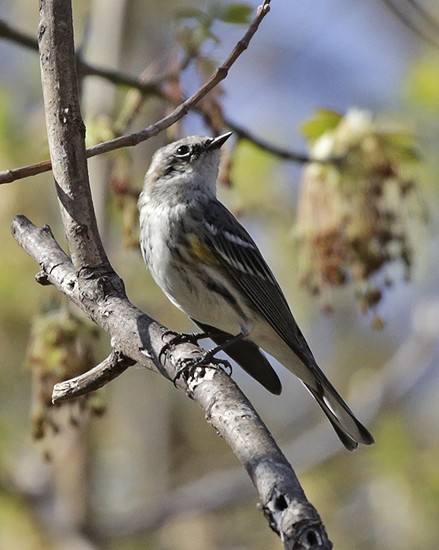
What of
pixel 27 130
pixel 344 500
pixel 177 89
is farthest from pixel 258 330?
pixel 344 500

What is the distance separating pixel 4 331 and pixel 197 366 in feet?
9.49

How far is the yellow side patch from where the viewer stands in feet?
10.5

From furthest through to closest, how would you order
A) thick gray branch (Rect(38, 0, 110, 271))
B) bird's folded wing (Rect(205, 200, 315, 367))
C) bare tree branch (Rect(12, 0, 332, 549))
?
bird's folded wing (Rect(205, 200, 315, 367)) → thick gray branch (Rect(38, 0, 110, 271)) → bare tree branch (Rect(12, 0, 332, 549))

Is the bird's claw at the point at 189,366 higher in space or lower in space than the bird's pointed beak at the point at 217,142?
lower

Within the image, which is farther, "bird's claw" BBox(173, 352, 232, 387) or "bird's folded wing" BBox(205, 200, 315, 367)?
"bird's folded wing" BBox(205, 200, 315, 367)

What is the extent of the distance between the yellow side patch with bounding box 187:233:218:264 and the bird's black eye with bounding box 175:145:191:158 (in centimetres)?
63

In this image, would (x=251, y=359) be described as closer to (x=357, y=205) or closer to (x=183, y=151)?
(x=357, y=205)

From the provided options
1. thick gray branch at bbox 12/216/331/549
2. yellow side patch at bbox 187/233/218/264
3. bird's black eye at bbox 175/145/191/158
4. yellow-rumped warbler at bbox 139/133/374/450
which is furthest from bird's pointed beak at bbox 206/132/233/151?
thick gray branch at bbox 12/216/331/549

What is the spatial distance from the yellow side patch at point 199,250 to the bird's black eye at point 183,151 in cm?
63

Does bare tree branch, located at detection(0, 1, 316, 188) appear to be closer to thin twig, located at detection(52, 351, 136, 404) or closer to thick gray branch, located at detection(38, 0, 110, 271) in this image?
thick gray branch, located at detection(38, 0, 110, 271)

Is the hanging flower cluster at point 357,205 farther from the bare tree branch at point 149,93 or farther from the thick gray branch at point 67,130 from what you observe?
the thick gray branch at point 67,130

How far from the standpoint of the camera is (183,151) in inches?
147

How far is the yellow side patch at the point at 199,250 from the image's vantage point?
3189mm

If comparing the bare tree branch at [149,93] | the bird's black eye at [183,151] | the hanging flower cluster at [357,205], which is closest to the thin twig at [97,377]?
the bare tree branch at [149,93]
